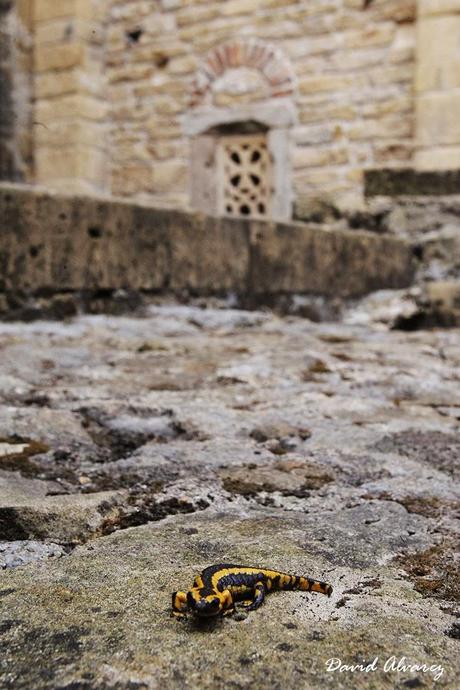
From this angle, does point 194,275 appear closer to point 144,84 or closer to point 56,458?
point 56,458

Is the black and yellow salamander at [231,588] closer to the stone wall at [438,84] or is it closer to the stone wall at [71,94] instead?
the stone wall at [438,84]

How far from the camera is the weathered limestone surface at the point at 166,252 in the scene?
3000mm

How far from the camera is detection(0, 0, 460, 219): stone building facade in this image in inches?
246

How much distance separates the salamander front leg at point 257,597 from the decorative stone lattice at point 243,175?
6152 millimetres

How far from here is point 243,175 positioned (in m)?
7.18

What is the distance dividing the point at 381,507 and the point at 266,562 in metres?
0.34

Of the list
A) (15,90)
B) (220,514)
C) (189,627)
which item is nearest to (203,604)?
(189,627)

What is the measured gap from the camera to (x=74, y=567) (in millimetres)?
1122

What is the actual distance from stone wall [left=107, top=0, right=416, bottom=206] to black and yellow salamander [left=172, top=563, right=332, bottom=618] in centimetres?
502

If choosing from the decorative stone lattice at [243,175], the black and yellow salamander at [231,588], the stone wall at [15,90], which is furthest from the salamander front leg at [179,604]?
the stone wall at [15,90]
